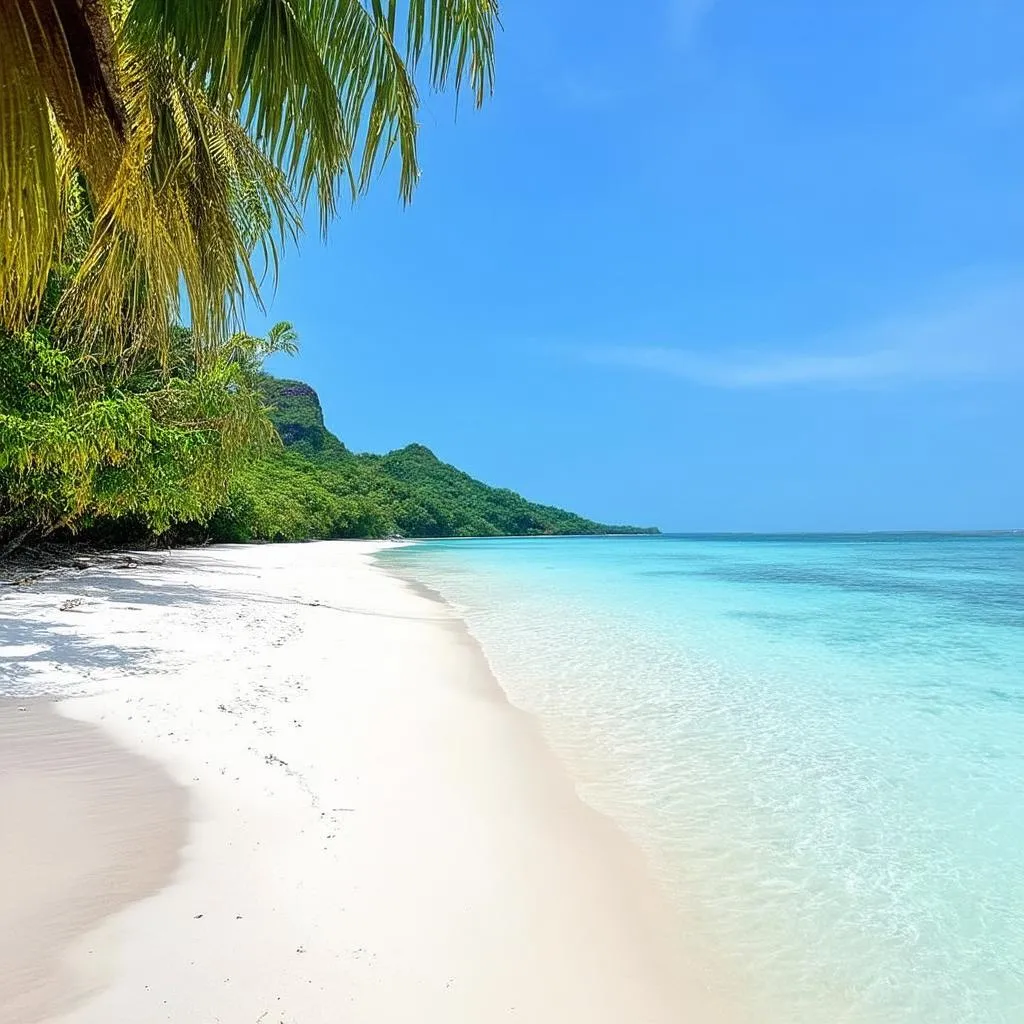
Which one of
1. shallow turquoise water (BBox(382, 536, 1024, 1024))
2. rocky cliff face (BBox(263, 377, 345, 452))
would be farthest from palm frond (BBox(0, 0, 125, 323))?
rocky cliff face (BBox(263, 377, 345, 452))

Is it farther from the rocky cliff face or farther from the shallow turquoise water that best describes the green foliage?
the rocky cliff face

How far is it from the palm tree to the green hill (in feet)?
46.6

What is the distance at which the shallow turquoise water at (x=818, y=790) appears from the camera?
2492 mm

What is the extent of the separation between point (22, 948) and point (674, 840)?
8.98 feet

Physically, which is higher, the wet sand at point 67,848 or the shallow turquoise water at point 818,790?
the wet sand at point 67,848

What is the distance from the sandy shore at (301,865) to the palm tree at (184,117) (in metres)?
2.05

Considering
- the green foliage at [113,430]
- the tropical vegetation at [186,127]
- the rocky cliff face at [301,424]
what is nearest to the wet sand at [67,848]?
the tropical vegetation at [186,127]

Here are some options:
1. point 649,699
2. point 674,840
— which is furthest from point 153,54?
point 649,699

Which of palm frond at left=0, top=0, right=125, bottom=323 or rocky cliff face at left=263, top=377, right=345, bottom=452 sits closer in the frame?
palm frond at left=0, top=0, right=125, bottom=323

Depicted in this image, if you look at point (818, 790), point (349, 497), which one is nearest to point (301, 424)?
point (349, 497)

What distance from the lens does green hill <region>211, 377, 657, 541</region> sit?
3575 centimetres

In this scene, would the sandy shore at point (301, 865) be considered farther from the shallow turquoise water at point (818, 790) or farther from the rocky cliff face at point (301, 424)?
the rocky cliff face at point (301, 424)

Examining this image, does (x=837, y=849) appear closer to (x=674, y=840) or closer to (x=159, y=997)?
(x=674, y=840)

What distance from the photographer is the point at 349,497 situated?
59875 millimetres
